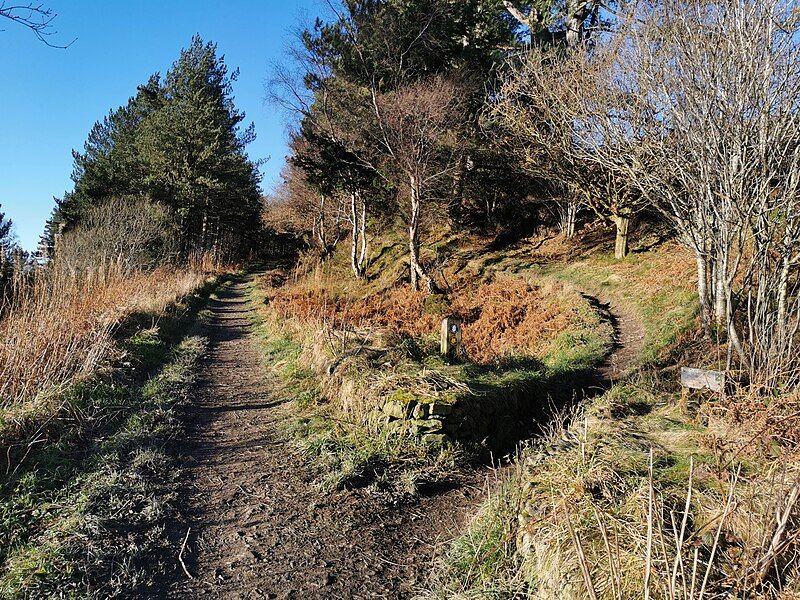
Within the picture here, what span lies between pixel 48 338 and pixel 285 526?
3.93 m

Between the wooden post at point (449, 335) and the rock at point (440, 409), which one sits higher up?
the wooden post at point (449, 335)

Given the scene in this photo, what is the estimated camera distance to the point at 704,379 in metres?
5.11

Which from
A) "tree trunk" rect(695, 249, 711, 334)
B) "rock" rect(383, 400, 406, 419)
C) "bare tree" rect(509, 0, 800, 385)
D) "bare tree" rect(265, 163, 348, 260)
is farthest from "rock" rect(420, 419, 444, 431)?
"bare tree" rect(265, 163, 348, 260)

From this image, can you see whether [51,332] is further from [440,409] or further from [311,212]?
[311,212]

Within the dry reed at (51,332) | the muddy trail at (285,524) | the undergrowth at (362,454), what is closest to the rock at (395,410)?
the undergrowth at (362,454)

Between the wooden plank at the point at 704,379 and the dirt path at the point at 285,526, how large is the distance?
215 cm

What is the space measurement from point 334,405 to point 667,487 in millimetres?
4042

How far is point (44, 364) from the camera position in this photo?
5.91 m

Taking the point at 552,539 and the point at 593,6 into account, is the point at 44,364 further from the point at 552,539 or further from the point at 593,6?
the point at 593,6

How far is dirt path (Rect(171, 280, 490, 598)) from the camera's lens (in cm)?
341

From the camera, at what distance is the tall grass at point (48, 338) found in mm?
5285

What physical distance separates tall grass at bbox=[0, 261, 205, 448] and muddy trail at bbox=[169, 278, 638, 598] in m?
1.38

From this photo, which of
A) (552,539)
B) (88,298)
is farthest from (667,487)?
(88,298)

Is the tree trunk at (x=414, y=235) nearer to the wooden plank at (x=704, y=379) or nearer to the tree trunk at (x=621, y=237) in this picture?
the tree trunk at (x=621, y=237)
